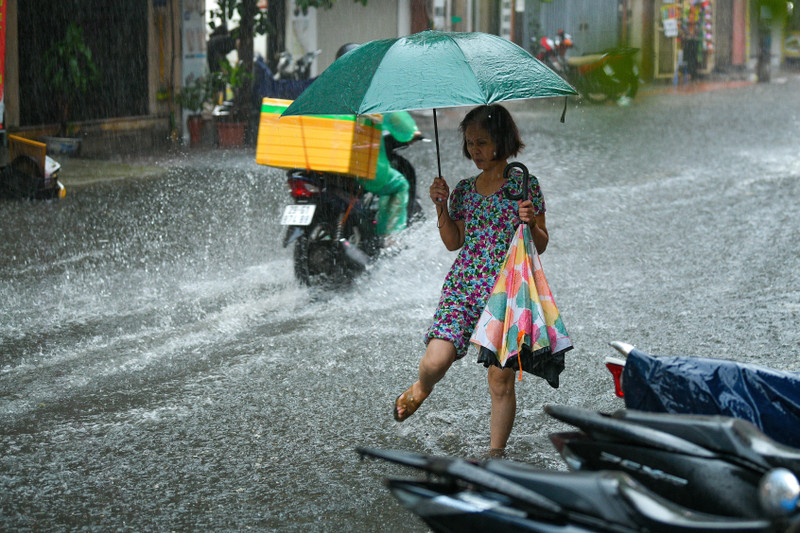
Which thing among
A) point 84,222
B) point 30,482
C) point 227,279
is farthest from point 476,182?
point 84,222

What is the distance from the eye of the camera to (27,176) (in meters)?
11.2

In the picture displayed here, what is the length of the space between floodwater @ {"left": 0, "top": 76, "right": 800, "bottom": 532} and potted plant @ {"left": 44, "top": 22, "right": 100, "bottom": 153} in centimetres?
270

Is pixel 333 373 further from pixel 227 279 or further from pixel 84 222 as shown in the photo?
pixel 84 222

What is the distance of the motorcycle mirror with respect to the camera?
6.30 ft

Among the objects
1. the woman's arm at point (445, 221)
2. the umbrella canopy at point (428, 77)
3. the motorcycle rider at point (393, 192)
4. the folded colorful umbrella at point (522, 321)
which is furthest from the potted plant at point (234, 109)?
the folded colorful umbrella at point (522, 321)

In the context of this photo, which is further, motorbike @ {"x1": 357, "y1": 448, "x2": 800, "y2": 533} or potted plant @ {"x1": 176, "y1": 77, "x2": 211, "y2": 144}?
potted plant @ {"x1": 176, "y1": 77, "x2": 211, "y2": 144}

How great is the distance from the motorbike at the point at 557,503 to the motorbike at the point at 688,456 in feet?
0.63

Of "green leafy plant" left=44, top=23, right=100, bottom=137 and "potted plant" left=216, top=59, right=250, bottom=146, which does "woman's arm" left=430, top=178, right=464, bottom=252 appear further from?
"potted plant" left=216, top=59, right=250, bottom=146

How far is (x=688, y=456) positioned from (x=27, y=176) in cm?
1028

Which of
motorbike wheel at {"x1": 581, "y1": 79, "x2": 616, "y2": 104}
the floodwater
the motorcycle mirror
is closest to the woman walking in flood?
motorbike wheel at {"x1": 581, "y1": 79, "x2": 616, "y2": 104}

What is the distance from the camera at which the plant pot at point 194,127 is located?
53.3 feet

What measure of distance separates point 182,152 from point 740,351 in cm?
1139

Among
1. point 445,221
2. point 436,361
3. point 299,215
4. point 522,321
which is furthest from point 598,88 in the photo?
point 299,215

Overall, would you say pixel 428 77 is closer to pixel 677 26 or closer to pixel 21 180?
pixel 677 26
